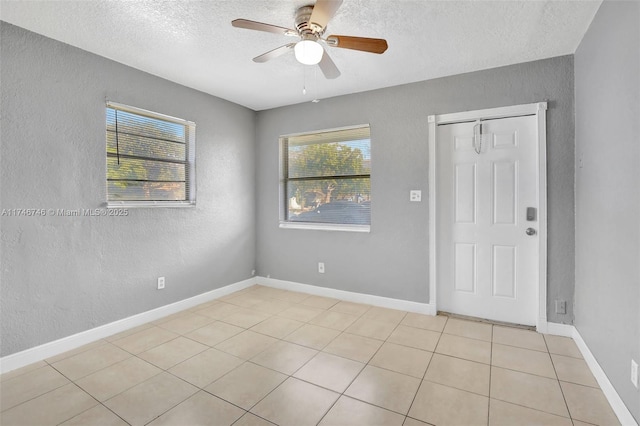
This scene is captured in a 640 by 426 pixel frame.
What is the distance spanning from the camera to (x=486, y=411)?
1727 mm

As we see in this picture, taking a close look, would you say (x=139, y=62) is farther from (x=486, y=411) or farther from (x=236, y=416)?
(x=486, y=411)

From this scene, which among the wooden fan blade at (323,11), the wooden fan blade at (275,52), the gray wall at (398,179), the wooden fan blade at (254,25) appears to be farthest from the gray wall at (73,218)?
the wooden fan blade at (323,11)

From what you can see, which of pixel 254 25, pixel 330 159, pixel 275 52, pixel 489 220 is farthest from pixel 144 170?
pixel 489 220

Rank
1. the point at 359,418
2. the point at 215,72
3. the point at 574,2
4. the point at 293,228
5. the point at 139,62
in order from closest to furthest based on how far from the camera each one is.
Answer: the point at 359,418
the point at 574,2
the point at 139,62
the point at 215,72
the point at 293,228

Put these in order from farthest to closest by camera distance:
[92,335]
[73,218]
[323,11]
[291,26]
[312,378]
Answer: [92,335], [73,218], [291,26], [312,378], [323,11]

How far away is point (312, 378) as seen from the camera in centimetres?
207

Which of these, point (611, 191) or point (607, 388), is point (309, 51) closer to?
point (611, 191)

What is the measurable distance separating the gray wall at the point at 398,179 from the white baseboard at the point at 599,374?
0.10 m

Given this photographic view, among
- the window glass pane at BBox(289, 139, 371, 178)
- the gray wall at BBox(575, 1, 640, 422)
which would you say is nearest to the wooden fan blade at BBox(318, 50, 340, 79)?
the window glass pane at BBox(289, 139, 371, 178)

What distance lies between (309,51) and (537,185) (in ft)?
7.64

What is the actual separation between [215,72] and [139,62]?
25.8 inches

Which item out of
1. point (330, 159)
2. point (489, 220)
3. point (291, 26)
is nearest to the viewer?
point (291, 26)

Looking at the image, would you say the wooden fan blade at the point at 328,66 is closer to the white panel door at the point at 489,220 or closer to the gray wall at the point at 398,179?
the gray wall at the point at 398,179

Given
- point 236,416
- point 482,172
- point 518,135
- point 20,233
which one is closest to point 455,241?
point 482,172
